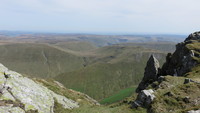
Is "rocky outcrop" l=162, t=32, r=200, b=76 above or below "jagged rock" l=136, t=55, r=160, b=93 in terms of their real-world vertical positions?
above

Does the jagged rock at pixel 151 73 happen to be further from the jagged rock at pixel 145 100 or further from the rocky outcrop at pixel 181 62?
the jagged rock at pixel 145 100

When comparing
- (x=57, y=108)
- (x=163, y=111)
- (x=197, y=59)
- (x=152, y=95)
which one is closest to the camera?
(x=163, y=111)

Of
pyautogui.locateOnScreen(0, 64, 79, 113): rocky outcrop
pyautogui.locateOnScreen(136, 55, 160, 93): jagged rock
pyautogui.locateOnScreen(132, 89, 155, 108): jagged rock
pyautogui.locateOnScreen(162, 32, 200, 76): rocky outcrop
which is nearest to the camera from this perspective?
pyautogui.locateOnScreen(0, 64, 79, 113): rocky outcrop

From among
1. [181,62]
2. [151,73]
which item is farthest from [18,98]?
[151,73]

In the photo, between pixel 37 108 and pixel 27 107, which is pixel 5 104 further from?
pixel 37 108

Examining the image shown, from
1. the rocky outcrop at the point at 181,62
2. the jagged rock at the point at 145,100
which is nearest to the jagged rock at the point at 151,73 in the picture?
the rocky outcrop at the point at 181,62

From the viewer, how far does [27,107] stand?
95.3 ft

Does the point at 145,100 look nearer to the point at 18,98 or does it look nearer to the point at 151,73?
the point at 18,98

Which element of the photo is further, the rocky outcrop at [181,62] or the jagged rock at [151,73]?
the jagged rock at [151,73]

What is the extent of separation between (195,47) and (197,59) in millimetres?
11423

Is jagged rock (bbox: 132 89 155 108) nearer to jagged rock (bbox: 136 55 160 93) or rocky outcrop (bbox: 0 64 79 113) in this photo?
rocky outcrop (bbox: 0 64 79 113)

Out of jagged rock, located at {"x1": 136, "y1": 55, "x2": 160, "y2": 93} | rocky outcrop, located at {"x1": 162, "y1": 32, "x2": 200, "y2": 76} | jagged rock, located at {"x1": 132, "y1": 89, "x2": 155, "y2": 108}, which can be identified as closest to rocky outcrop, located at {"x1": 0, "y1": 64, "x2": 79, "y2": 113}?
jagged rock, located at {"x1": 132, "y1": 89, "x2": 155, "y2": 108}

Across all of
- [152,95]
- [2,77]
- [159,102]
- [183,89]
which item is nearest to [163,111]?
[159,102]

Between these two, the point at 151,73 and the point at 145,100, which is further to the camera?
the point at 151,73
